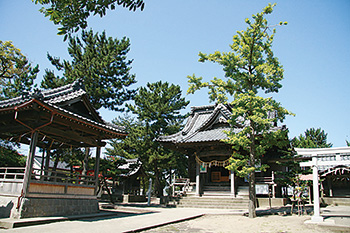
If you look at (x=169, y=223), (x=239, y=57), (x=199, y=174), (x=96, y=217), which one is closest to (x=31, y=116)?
(x=96, y=217)

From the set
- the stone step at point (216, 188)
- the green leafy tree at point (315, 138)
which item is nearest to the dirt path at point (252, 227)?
the stone step at point (216, 188)

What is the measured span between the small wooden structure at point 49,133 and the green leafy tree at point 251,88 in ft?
19.1

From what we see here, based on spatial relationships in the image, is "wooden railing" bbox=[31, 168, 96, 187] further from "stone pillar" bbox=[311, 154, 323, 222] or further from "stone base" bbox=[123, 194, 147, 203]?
"stone base" bbox=[123, 194, 147, 203]

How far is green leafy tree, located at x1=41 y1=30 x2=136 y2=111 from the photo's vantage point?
2034 cm

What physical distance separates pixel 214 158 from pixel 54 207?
13.2 metres

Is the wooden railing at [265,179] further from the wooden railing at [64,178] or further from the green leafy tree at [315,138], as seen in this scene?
the green leafy tree at [315,138]

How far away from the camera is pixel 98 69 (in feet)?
67.7

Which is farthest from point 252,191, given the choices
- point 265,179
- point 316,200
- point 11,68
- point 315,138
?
point 315,138

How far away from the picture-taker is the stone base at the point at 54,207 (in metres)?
9.44

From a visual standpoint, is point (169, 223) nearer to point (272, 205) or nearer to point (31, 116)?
point (31, 116)

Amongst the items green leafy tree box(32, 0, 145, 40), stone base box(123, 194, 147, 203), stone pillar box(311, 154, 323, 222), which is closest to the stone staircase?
stone pillar box(311, 154, 323, 222)

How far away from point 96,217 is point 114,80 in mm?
→ 13197

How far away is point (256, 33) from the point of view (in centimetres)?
1266

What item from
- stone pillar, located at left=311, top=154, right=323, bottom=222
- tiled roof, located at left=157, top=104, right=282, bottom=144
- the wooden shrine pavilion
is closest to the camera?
stone pillar, located at left=311, top=154, right=323, bottom=222
